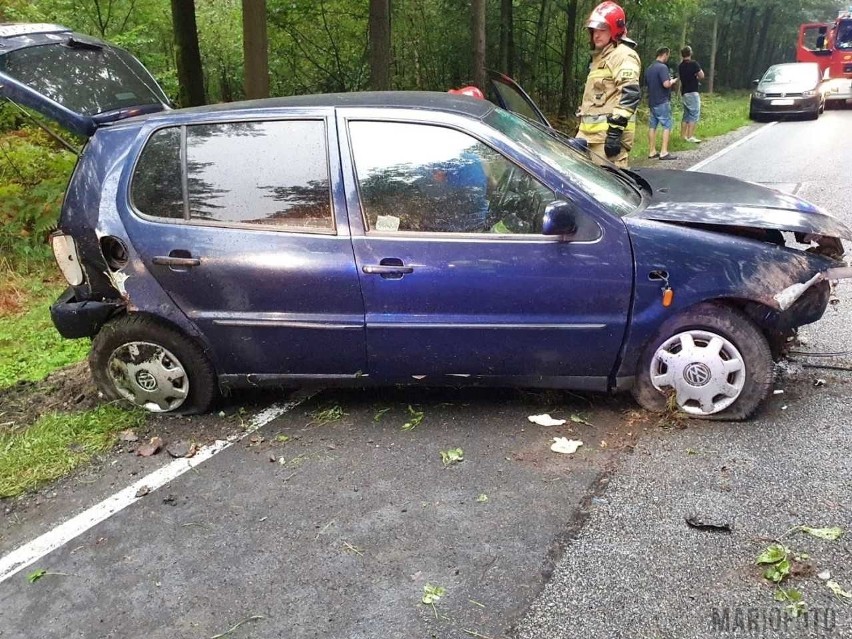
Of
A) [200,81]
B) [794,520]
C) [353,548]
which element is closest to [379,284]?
[353,548]

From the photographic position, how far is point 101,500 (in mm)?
3357

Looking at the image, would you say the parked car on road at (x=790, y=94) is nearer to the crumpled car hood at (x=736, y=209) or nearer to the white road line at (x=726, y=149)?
the white road line at (x=726, y=149)

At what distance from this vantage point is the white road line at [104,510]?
2.98 m

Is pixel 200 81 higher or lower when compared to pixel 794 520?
higher

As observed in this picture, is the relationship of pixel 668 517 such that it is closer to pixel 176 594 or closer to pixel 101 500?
pixel 176 594

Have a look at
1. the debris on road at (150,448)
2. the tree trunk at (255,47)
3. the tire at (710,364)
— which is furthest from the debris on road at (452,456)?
the tree trunk at (255,47)

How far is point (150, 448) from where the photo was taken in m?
3.78

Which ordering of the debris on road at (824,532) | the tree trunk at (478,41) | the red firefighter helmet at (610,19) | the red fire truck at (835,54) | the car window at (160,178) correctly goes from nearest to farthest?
the debris on road at (824,532) < the car window at (160,178) < the red firefighter helmet at (610,19) < the tree trunk at (478,41) < the red fire truck at (835,54)

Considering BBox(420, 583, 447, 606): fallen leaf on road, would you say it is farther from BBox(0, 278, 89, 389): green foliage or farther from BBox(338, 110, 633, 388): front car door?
BBox(0, 278, 89, 389): green foliage

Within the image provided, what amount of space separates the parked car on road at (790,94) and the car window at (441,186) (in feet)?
60.4

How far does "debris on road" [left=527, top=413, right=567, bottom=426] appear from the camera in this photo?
12.3 feet

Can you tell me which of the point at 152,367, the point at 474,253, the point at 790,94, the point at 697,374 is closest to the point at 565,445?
the point at 697,374

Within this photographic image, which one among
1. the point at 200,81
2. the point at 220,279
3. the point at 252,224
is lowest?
the point at 220,279

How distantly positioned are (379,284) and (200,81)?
8.46 meters
